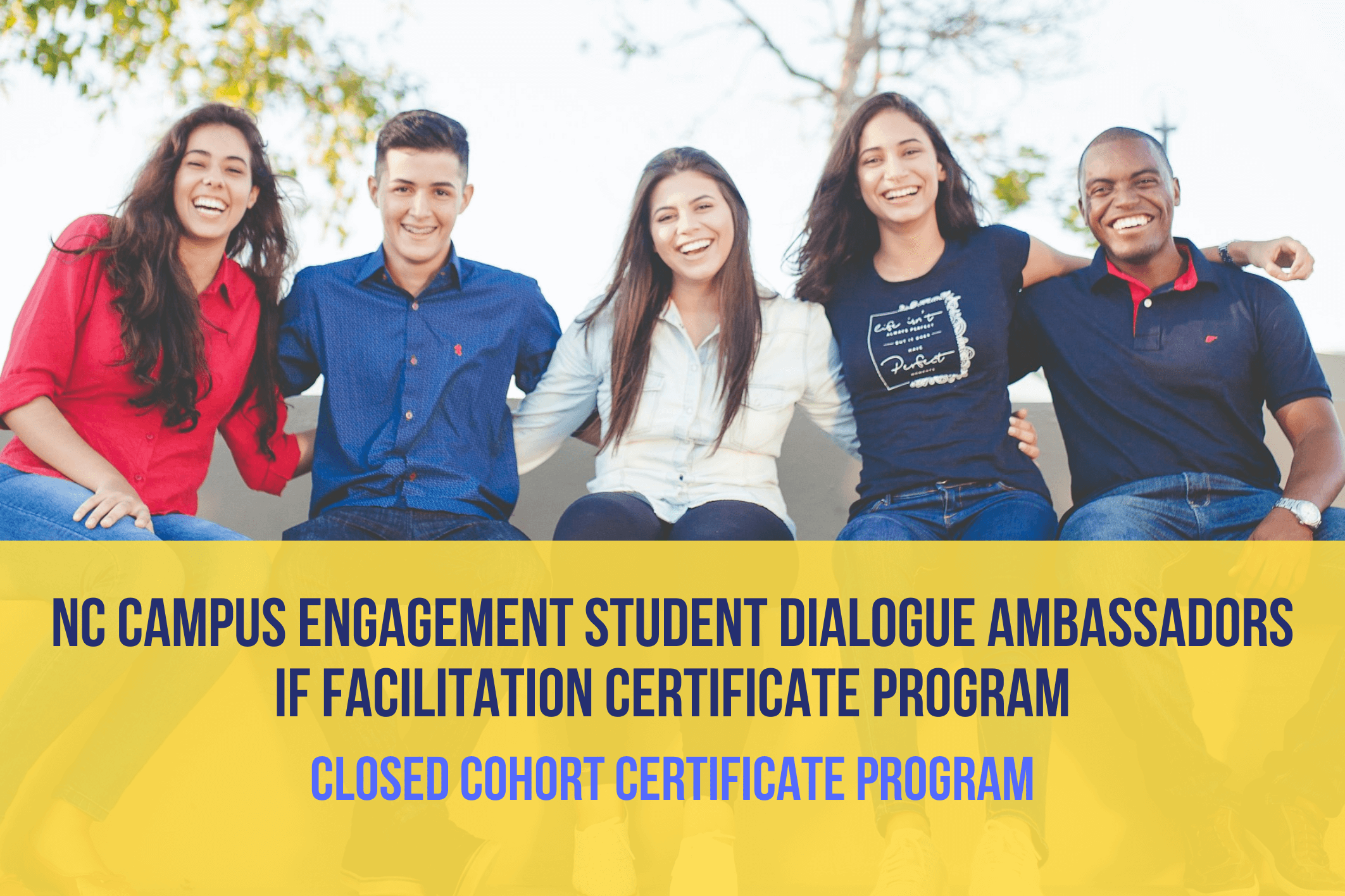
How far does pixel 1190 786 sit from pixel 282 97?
5958 mm

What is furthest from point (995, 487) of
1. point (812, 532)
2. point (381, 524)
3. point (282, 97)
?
point (282, 97)

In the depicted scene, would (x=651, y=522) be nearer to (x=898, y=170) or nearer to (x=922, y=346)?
(x=922, y=346)

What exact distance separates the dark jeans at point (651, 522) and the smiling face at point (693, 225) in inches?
22.3

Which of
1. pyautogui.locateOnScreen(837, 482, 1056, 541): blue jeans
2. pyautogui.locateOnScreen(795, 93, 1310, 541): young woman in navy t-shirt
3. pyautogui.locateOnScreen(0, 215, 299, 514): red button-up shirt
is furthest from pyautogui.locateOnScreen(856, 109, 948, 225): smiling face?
pyautogui.locateOnScreen(0, 215, 299, 514): red button-up shirt

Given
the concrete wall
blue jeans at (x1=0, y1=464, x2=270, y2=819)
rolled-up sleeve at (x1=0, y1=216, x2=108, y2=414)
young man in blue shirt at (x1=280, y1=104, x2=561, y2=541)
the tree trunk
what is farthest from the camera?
the tree trunk

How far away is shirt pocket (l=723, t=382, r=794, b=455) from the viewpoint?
2.36 m

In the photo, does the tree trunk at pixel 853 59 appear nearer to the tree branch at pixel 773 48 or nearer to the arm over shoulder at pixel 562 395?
the tree branch at pixel 773 48

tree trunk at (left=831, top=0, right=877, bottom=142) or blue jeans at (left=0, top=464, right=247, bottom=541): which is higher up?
tree trunk at (left=831, top=0, right=877, bottom=142)

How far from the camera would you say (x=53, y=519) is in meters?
2.02

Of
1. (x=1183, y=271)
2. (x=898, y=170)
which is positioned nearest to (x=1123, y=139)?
(x=1183, y=271)

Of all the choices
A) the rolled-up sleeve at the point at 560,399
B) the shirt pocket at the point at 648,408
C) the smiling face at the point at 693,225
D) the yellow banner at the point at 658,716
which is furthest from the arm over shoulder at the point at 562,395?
the yellow banner at the point at 658,716

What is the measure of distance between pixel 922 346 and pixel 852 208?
431mm

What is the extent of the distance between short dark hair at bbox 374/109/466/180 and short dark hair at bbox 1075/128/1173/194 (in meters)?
1.47

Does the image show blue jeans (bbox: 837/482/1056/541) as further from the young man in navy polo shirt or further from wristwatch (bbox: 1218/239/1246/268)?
wristwatch (bbox: 1218/239/1246/268)
